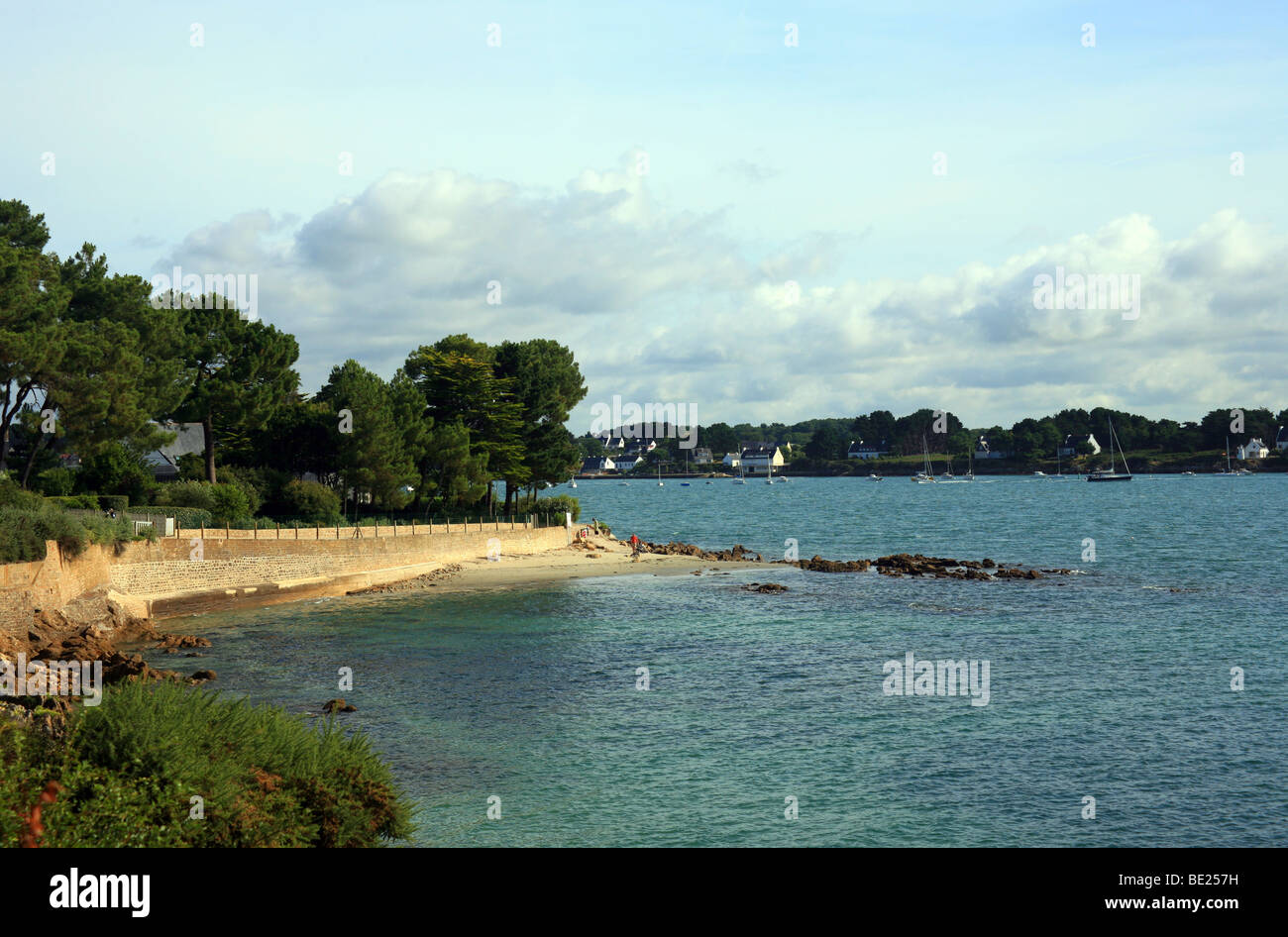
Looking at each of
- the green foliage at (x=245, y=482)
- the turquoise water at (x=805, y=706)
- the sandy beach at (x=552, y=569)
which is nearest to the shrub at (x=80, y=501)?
the green foliage at (x=245, y=482)

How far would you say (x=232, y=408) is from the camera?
59.0 metres

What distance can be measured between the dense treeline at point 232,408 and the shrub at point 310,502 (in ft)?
0.32

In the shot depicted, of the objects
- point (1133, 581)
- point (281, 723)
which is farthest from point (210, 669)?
point (1133, 581)

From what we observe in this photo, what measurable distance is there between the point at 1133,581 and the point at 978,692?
3557cm

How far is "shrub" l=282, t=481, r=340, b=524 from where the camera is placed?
61.7 metres

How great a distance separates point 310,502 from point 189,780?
50.7 m

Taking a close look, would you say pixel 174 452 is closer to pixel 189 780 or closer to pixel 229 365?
pixel 229 365

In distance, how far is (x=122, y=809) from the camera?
12375mm

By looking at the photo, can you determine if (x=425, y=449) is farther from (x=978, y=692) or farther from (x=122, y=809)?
(x=122, y=809)

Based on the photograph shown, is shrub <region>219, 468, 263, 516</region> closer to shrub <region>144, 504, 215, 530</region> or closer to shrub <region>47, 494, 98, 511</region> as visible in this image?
shrub <region>144, 504, 215, 530</region>

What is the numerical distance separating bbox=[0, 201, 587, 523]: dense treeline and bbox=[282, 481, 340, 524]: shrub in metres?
0.10

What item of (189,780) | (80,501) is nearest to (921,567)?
(80,501)

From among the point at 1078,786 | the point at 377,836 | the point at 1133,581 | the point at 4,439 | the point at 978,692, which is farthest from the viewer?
the point at 1133,581
